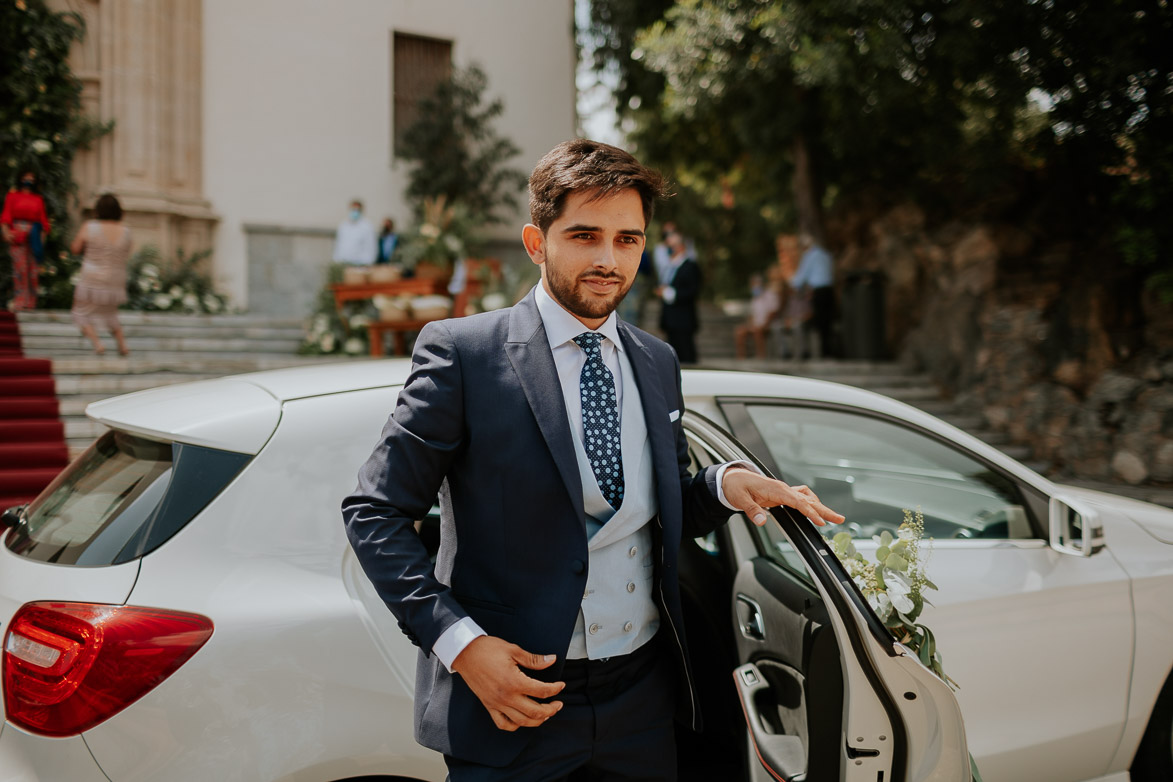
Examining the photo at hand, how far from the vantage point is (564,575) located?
154 cm

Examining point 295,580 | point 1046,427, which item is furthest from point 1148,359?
point 295,580

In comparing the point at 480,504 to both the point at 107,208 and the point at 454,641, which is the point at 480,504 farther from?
the point at 107,208

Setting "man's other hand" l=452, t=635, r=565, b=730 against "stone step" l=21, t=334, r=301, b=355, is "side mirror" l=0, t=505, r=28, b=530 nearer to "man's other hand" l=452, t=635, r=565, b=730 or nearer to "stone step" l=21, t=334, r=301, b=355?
"man's other hand" l=452, t=635, r=565, b=730

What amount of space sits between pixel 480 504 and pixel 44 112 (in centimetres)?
1361

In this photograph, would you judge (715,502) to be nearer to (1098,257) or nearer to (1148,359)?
(1148,359)

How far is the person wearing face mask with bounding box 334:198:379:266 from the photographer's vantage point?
12.6 metres

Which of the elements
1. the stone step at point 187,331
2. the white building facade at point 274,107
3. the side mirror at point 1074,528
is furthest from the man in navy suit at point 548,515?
the white building facade at point 274,107

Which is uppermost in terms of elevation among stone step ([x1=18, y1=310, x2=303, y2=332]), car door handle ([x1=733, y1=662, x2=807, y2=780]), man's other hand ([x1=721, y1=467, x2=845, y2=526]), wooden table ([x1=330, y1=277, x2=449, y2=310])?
wooden table ([x1=330, y1=277, x2=449, y2=310])

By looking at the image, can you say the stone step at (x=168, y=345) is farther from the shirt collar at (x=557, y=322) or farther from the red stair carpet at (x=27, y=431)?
the shirt collar at (x=557, y=322)

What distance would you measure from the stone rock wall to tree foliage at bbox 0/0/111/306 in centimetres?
1193

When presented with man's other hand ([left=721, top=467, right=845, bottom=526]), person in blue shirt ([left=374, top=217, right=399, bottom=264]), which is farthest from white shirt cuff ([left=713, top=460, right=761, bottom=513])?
person in blue shirt ([left=374, top=217, right=399, bottom=264])

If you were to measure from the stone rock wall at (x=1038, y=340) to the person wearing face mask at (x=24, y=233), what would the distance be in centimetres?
1159

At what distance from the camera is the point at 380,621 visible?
1981 mm

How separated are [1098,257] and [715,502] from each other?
32.8ft
